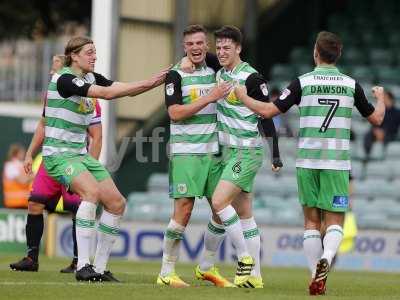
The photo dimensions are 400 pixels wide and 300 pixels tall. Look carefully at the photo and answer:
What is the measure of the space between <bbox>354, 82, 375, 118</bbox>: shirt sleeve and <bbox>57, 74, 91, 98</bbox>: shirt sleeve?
241 cm

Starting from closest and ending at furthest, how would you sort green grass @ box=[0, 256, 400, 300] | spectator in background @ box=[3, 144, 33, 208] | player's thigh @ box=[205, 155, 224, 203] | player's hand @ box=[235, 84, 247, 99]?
green grass @ box=[0, 256, 400, 300] < player's hand @ box=[235, 84, 247, 99] < player's thigh @ box=[205, 155, 224, 203] < spectator in background @ box=[3, 144, 33, 208]

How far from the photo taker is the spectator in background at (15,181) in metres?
24.3

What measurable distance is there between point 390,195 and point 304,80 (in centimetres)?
1032

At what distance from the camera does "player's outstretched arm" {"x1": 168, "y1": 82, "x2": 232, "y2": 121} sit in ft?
38.0

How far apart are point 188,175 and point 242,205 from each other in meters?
0.69

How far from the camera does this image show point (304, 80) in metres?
11.6

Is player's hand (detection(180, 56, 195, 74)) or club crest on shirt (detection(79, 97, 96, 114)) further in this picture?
club crest on shirt (detection(79, 97, 96, 114))

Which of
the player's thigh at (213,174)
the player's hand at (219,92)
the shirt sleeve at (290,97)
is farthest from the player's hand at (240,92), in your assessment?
the player's thigh at (213,174)

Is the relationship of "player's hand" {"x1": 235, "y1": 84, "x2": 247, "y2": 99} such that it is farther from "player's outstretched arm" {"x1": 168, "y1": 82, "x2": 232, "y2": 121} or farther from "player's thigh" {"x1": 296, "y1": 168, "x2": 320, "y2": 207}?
"player's thigh" {"x1": 296, "y1": 168, "x2": 320, "y2": 207}

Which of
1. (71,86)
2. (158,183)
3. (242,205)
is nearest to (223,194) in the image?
(242,205)

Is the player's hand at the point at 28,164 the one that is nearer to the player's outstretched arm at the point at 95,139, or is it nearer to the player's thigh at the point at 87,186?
Result: the player's outstretched arm at the point at 95,139

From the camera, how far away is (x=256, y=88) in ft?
39.3

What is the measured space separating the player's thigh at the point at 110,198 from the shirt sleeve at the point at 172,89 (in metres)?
0.96

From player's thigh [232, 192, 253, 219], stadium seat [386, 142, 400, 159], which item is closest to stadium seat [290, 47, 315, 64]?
stadium seat [386, 142, 400, 159]
